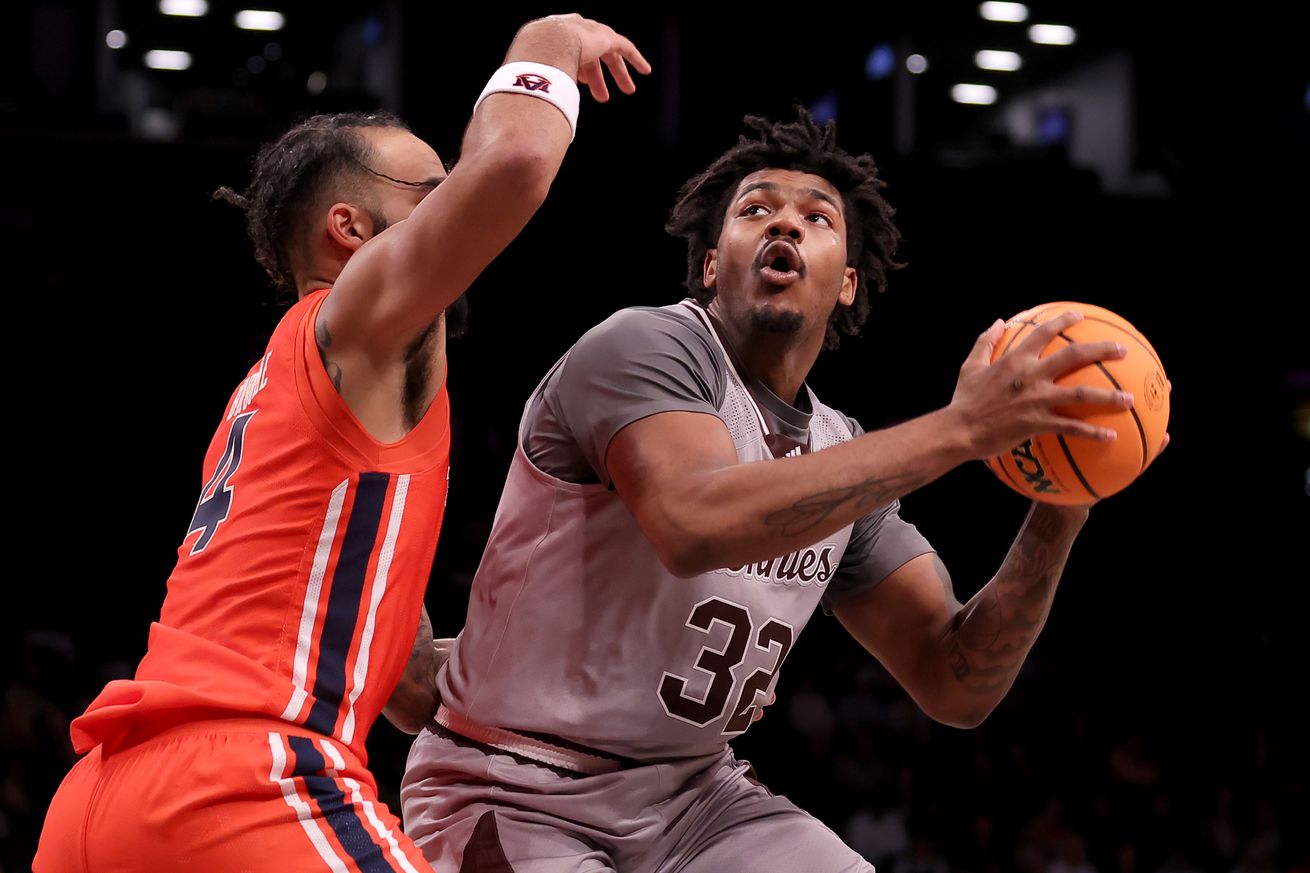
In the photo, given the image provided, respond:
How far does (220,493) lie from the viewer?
7.61 feet

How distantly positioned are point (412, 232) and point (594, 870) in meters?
1.31

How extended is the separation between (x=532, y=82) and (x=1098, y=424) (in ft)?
3.75

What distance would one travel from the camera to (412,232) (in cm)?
216

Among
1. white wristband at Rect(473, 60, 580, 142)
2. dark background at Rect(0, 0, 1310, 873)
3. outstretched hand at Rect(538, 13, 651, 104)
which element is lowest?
dark background at Rect(0, 0, 1310, 873)

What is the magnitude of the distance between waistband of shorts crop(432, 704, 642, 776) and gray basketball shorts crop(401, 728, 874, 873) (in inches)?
0.6

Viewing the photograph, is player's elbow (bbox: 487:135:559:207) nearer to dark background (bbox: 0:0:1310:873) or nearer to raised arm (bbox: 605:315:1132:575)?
raised arm (bbox: 605:315:1132:575)

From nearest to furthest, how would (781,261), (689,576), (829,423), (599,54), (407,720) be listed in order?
(689,576), (599,54), (407,720), (781,261), (829,423)

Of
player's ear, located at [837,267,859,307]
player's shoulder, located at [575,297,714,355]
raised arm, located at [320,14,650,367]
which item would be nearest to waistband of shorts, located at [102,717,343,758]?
raised arm, located at [320,14,650,367]

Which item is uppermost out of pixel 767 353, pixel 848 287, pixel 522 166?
pixel 522 166

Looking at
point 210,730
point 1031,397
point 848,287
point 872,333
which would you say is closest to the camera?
point 210,730

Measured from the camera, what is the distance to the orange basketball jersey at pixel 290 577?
217cm

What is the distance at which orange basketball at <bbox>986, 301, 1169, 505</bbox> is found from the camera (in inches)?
94.4

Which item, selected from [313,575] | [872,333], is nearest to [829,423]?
[313,575]

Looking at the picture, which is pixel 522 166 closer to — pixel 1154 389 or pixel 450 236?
pixel 450 236
